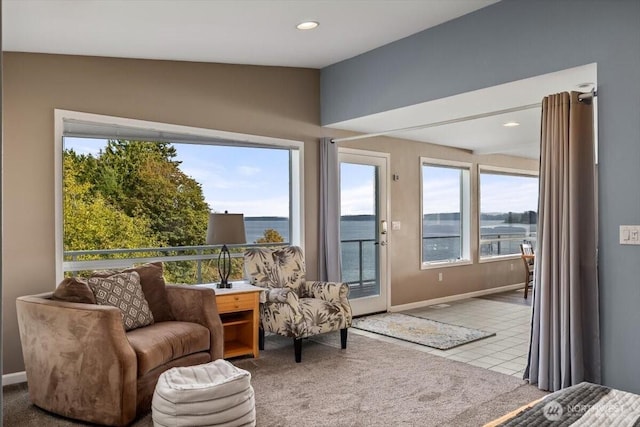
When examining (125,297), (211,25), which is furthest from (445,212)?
(125,297)

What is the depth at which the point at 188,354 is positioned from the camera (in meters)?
3.31

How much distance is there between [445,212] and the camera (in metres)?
7.16

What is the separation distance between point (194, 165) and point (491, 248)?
16.0 feet

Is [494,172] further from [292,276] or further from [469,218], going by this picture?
[292,276]

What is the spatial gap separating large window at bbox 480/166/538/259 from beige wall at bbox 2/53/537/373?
2.15m

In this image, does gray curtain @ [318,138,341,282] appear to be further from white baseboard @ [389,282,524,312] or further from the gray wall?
the gray wall

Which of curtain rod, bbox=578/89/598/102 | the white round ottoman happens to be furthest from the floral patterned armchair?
curtain rod, bbox=578/89/598/102

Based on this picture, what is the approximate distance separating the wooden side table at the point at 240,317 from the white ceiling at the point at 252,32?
80.1 inches

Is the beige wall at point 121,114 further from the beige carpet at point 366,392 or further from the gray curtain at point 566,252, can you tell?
the gray curtain at point 566,252

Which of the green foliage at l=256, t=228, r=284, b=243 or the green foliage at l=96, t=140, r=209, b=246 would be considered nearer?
the green foliage at l=256, t=228, r=284, b=243

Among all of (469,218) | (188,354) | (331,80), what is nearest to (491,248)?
(469,218)

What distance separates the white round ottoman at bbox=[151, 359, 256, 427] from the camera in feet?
8.44

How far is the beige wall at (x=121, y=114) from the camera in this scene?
3.59 metres

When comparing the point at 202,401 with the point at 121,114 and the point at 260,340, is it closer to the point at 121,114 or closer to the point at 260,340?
the point at 260,340
